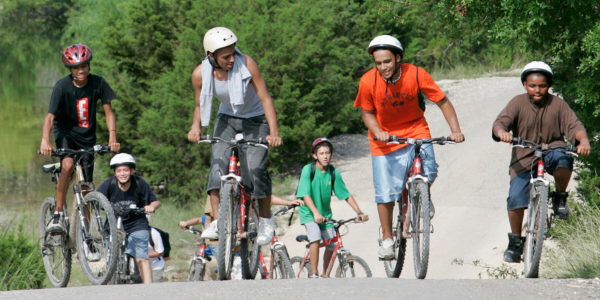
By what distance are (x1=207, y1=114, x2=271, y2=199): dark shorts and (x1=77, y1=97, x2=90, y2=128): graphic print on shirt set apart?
5.06 ft

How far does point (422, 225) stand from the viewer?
6.10 m

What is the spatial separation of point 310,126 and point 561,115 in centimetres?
1086

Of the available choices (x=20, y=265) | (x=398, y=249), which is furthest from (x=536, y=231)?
(x=20, y=265)

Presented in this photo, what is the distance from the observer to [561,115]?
6.16m

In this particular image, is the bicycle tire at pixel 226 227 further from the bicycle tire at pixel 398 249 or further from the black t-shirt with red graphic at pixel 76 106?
the black t-shirt with red graphic at pixel 76 106

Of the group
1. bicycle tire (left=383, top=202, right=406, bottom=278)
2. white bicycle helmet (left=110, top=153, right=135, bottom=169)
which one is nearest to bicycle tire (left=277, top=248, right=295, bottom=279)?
bicycle tire (left=383, top=202, right=406, bottom=278)

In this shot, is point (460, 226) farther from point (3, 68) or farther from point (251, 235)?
point (3, 68)

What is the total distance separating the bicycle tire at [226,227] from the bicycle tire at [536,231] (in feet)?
8.33

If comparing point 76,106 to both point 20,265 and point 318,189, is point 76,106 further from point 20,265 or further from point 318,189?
point 20,265

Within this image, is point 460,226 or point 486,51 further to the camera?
point 486,51

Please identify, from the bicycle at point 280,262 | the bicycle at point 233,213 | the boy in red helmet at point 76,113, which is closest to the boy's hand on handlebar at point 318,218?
the bicycle at point 280,262

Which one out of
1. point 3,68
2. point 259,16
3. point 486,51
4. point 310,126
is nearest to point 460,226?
point 310,126

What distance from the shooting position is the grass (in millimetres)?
7770

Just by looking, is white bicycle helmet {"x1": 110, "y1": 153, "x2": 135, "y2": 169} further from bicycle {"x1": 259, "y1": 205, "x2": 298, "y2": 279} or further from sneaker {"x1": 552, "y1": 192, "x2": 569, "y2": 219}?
sneaker {"x1": 552, "y1": 192, "x2": 569, "y2": 219}
